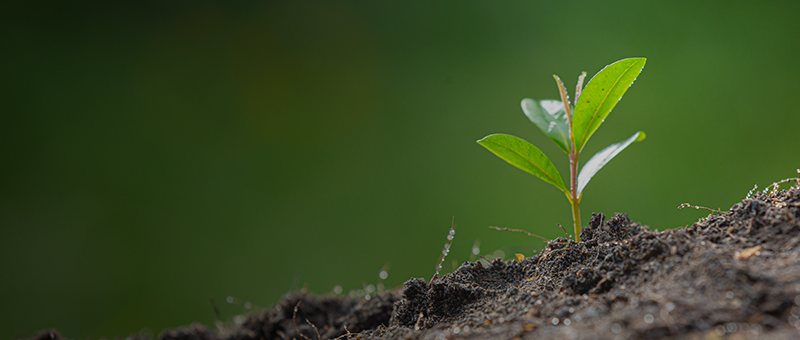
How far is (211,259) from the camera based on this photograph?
2660mm

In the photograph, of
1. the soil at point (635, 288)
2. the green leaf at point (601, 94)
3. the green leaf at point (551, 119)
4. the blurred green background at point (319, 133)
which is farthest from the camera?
the blurred green background at point (319, 133)

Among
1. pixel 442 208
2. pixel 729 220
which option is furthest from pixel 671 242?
pixel 442 208

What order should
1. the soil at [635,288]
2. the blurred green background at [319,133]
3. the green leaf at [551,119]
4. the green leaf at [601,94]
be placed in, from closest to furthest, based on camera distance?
the soil at [635,288] < the green leaf at [601,94] < the green leaf at [551,119] < the blurred green background at [319,133]

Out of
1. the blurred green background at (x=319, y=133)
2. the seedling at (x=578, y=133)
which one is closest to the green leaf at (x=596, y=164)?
the seedling at (x=578, y=133)

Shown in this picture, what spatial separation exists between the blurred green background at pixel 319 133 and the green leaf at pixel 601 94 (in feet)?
6.00

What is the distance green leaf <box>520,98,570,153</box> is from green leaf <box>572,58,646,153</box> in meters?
0.04

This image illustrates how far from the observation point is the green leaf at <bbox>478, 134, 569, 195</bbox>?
88 centimetres

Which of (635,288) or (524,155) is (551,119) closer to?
(524,155)

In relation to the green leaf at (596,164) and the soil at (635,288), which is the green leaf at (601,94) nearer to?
the green leaf at (596,164)

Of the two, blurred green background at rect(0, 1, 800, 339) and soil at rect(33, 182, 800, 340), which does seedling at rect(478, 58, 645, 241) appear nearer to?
soil at rect(33, 182, 800, 340)

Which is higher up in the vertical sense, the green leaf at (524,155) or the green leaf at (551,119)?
the green leaf at (551,119)

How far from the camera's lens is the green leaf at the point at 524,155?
0.88 meters

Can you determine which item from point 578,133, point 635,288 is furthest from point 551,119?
point 635,288

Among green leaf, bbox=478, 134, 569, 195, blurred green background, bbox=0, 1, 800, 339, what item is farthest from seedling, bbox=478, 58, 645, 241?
blurred green background, bbox=0, 1, 800, 339
